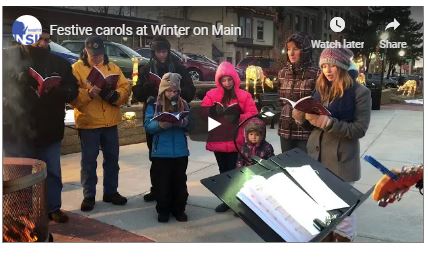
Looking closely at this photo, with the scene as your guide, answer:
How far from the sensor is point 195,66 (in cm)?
372

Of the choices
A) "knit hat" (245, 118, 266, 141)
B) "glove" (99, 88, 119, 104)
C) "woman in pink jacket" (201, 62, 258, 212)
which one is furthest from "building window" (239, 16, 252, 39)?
"glove" (99, 88, 119, 104)

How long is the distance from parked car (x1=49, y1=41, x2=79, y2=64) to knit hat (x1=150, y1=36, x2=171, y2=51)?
0.51 meters

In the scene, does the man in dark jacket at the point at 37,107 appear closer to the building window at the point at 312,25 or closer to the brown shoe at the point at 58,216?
the brown shoe at the point at 58,216

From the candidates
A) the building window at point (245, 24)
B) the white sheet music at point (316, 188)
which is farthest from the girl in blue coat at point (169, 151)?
the white sheet music at point (316, 188)

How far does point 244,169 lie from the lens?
2150mm

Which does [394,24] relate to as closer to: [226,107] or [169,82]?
[226,107]

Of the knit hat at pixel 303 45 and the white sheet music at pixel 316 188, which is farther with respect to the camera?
the knit hat at pixel 303 45

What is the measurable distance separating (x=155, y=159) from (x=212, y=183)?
1.41m

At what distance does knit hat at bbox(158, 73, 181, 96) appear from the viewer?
10.6ft

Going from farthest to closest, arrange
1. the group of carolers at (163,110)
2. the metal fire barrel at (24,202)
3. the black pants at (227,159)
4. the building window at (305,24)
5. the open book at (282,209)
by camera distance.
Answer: the black pants at (227,159) → the building window at (305,24) → the group of carolers at (163,110) → the metal fire barrel at (24,202) → the open book at (282,209)

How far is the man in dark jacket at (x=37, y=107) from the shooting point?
3.03 metres

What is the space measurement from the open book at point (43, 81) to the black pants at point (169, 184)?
0.83 m
